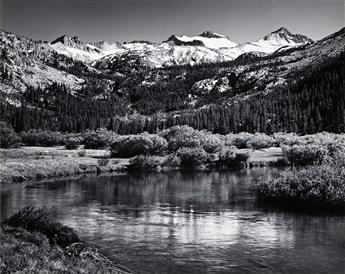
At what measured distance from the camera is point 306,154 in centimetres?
6538

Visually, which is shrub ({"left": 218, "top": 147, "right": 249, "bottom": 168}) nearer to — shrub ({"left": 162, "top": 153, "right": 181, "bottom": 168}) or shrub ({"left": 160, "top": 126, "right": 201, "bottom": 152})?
shrub ({"left": 160, "top": 126, "right": 201, "bottom": 152})

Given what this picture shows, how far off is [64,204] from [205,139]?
166 feet

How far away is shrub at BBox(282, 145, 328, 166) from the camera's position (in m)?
63.0

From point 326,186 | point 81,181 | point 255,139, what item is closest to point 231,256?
point 326,186

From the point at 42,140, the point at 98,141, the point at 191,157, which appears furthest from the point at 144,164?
the point at 42,140

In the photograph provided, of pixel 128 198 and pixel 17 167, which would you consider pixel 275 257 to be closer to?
pixel 128 198

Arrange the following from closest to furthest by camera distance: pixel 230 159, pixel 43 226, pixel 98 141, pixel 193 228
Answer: pixel 43 226 < pixel 193 228 < pixel 230 159 < pixel 98 141

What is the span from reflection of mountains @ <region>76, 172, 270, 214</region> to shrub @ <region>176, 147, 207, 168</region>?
10.2 m

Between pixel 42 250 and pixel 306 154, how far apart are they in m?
53.4

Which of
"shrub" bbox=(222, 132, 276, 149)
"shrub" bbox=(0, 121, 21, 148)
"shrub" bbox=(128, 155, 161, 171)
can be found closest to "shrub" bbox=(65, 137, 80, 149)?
"shrub" bbox=(0, 121, 21, 148)

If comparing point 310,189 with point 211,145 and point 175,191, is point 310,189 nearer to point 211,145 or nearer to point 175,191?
point 175,191

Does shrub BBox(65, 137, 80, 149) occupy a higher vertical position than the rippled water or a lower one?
higher

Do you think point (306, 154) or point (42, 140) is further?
point (42, 140)

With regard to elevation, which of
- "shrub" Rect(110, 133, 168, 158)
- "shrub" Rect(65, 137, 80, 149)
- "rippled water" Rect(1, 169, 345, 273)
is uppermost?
"shrub" Rect(65, 137, 80, 149)
